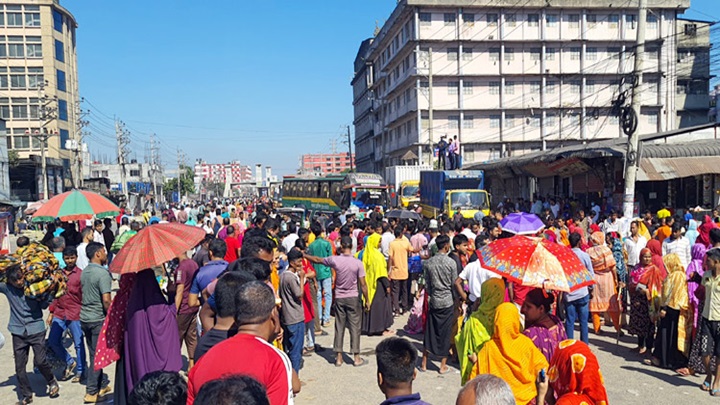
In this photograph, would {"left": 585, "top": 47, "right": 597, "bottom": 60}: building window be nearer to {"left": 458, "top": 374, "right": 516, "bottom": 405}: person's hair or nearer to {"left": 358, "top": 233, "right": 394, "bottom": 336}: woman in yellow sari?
{"left": 358, "top": 233, "right": 394, "bottom": 336}: woman in yellow sari

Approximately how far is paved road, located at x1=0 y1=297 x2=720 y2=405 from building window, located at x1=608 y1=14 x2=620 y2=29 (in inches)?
2020

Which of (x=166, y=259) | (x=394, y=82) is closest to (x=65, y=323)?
(x=166, y=259)

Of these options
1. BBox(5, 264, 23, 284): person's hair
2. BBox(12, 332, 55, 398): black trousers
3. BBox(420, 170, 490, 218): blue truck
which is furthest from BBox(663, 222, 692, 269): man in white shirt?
BBox(420, 170, 490, 218): blue truck

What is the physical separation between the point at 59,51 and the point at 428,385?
6165 cm

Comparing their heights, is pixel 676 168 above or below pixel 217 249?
above

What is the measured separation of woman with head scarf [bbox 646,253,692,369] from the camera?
6.83 m

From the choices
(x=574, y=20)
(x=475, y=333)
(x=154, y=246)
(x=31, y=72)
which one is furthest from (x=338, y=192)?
(x=31, y=72)

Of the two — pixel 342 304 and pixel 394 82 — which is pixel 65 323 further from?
pixel 394 82

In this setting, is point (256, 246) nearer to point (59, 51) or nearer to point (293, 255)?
point (293, 255)

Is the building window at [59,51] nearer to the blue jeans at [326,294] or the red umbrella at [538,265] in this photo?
the blue jeans at [326,294]

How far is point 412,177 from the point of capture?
33.6 m

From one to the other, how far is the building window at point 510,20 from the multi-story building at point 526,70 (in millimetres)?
88

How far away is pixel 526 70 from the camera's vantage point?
51.0m

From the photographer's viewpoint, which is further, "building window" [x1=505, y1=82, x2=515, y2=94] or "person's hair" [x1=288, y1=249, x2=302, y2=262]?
"building window" [x1=505, y1=82, x2=515, y2=94]
